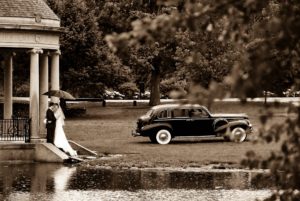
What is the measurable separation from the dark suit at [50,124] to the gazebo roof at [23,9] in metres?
3.76

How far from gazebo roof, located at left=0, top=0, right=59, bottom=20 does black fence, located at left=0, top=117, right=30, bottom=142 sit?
3728 mm

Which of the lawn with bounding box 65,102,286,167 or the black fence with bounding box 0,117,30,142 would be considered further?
the black fence with bounding box 0,117,30,142

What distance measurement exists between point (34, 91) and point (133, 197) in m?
12.7

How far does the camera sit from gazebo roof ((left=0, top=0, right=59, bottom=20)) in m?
29.7

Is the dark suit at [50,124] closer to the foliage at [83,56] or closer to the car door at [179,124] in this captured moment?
the car door at [179,124]

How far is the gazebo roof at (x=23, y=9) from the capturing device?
2970cm

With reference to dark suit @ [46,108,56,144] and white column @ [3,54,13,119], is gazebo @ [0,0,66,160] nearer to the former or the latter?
dark suit @ [46,108,56,144]

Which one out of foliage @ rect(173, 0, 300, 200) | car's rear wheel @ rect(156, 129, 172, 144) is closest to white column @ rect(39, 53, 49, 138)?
car's rear wheel @ rect(156, 129, 172, 144)

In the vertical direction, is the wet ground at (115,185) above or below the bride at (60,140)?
below

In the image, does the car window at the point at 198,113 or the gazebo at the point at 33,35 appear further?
the car window at the point at 198,113

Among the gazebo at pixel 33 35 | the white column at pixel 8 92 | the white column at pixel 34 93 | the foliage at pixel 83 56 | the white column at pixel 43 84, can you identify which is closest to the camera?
the gazebo at pixel 33 35

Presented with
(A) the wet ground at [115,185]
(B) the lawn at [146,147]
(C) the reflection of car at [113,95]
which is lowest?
(A) the wet ground at [115,185]

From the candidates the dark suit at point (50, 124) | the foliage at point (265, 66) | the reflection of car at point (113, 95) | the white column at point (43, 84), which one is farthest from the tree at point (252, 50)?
the reflection of car at point (113, 95)

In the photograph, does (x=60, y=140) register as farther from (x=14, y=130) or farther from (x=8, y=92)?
(x=8, y=92)
